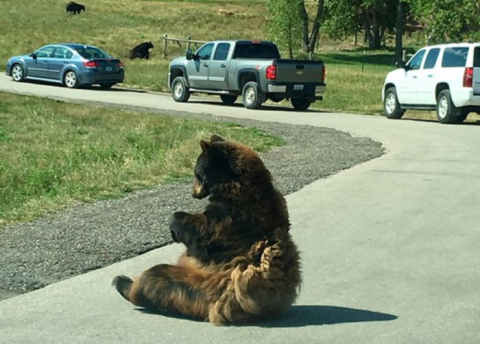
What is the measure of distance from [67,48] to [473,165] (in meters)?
23.4

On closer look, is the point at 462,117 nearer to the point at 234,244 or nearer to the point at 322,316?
the point at 322,316

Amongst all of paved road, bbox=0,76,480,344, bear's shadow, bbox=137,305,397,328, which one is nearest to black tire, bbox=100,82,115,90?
paved road, bbox=0,76,480,344

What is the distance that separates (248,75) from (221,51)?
70.1 inches

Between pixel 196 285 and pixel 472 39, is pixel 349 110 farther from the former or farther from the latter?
pixel 196 285

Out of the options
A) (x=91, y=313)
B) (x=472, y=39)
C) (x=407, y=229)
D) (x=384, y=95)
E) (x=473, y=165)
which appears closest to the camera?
(x=91, y=313)

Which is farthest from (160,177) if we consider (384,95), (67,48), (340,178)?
(67,48)

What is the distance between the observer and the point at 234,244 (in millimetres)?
6383

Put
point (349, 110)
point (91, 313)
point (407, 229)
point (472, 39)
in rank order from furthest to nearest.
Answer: point (472, 39), point (349, 110), point (407, 229), point (91, 313)

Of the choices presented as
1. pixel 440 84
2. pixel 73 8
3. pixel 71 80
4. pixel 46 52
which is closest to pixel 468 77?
pixel 440 84

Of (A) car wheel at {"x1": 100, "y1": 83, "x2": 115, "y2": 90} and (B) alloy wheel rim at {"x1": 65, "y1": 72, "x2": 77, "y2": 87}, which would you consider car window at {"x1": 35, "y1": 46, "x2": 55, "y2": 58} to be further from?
(A) car wheel at {"x1": 100, "y1": 83, "x2": 115, "y2": 90}

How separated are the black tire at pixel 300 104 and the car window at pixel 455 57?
5.35m

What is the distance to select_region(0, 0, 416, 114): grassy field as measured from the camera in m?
42.9

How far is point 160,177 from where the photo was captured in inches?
540

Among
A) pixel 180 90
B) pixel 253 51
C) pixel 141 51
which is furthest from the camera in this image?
pixel 141 51
